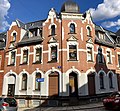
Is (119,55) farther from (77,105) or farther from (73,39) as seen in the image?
(77,105)

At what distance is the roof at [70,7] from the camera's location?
21625mm

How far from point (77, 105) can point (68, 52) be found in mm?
6454

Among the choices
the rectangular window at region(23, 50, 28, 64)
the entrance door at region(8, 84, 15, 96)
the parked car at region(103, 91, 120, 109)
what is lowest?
the parked car at region(103, 91, 120, 109)

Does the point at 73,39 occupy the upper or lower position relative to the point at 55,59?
upper

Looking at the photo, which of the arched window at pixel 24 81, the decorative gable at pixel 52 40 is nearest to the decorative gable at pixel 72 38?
the decorative gable at pixel 52 40

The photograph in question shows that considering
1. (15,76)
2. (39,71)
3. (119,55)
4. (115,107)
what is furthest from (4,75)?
(119,55)

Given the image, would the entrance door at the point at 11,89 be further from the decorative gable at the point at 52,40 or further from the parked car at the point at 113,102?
the parked car at the point at 113,102

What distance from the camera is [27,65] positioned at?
69.4 ft

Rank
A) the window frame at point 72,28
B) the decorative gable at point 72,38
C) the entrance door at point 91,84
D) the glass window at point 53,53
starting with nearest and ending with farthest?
the entrance door at point 91,84 < the decorative gable at point 72,38 < the glass window at point 53,53 < the window frame at point 72,28

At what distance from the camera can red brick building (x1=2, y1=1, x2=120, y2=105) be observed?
19.1 m

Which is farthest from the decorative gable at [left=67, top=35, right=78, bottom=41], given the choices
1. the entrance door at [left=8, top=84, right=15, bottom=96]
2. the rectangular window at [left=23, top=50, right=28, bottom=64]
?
the entrance door at [left=8, top=84, right=15, bottom=96]

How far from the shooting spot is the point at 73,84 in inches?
749

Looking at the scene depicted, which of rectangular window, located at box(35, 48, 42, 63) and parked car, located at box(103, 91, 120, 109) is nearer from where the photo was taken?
parked car, located at box(103, 91, 120, 109)

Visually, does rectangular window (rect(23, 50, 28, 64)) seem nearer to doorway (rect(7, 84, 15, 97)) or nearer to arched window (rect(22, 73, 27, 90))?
arched window (rect(22, 73, 27, 90))
